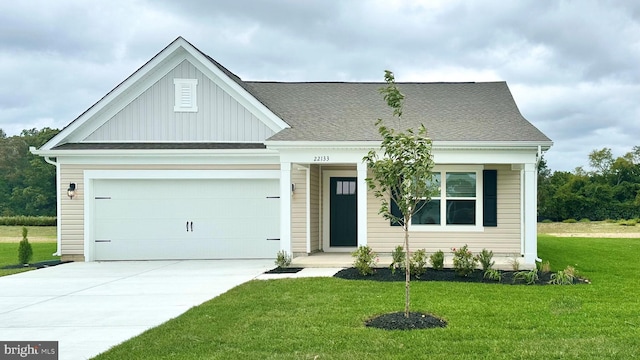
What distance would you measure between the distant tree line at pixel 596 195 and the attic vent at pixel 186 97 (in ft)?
106

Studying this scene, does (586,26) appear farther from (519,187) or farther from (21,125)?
(21,125)

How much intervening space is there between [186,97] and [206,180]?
222 cm

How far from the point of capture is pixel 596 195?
132ft

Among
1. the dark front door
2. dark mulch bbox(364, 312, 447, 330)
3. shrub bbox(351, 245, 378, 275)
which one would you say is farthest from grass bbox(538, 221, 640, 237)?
dark mulch bbox(364, 312, 447, 330)

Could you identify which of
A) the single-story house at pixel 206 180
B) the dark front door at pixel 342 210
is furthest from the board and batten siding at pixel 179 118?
the dark front door at pixel 342 210

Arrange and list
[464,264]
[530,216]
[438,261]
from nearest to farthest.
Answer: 1. [464,264]
2. [438,261]
3. [530,216]

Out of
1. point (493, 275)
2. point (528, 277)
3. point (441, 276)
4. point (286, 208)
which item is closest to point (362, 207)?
point (286, 208)

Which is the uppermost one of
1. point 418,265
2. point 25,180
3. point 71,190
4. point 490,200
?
point 25,180

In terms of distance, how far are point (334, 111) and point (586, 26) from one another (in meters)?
9.49

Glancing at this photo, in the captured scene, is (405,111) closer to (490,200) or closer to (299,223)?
(490,200)

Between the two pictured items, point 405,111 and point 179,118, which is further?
point 405,111

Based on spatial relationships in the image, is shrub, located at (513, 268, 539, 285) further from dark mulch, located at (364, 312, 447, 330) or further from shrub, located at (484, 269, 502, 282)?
dark mulch, located at (364, 312, 447, 330)

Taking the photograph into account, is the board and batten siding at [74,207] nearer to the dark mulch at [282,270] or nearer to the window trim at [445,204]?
the dark mulch at [282,270]

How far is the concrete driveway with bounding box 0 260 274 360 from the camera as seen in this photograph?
671cm
